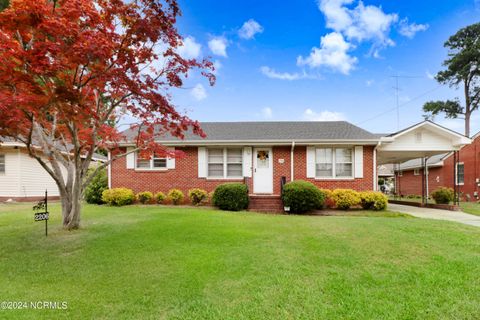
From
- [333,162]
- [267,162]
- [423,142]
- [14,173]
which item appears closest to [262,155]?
[267,162]

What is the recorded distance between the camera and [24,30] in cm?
449

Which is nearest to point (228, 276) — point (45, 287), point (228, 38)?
point (45, 287)

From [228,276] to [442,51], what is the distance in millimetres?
33558

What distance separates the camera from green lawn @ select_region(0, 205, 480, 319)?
9.51 ft

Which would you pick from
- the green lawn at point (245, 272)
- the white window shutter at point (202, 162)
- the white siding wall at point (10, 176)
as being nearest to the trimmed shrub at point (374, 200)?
the green lawn at point (245, 272)

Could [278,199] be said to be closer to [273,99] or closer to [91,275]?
[91,275]

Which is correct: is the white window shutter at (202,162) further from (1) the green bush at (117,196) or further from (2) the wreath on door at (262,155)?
(1) the green bush at (117,196)

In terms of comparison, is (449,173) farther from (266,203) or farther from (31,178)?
(31,178)

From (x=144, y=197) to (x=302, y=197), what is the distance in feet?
23.0

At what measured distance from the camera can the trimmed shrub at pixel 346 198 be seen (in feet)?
35.4

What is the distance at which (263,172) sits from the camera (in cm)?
1239

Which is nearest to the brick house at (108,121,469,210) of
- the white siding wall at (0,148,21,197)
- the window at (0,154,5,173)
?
the white siding wall at (0,148,21,197)

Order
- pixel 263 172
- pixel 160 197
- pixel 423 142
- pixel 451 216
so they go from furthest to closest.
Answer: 1. pixel 423 142
2. pixel 263 172
3. pixel 160 197
4. pixel 451 216

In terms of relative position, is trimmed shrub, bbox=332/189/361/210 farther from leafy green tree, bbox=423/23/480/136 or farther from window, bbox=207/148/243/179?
leafy green tree, bbox=423/23/480/136
